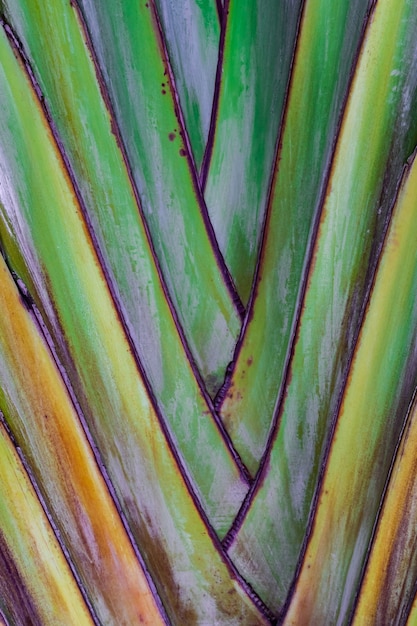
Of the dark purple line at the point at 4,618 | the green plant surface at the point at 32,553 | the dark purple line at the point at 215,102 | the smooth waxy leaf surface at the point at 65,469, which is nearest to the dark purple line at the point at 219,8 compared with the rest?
the dark purple line at the point at 215,102

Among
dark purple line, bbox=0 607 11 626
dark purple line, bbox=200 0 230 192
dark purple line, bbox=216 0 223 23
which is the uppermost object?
dark purple line, bbox=216 0 223 23

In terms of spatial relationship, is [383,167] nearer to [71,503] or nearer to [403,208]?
[403,208]

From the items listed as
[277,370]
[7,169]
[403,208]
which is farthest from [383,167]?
[7,169]

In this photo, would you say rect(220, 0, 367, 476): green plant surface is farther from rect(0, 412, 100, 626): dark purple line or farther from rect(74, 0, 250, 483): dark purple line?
rect(0, 412, 100, 626): dark purple line

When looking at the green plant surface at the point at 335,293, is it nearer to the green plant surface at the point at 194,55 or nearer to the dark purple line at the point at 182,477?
the dark purple line at the point at 182,477

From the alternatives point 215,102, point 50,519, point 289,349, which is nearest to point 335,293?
point 289,349

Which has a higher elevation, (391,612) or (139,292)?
(139,292)

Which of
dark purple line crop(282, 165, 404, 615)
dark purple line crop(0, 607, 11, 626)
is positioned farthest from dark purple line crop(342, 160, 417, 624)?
dark purple line crop(0, 607, 11, 626)

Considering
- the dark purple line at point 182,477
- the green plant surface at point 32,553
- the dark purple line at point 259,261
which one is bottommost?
the green plant surface at point 32,553
